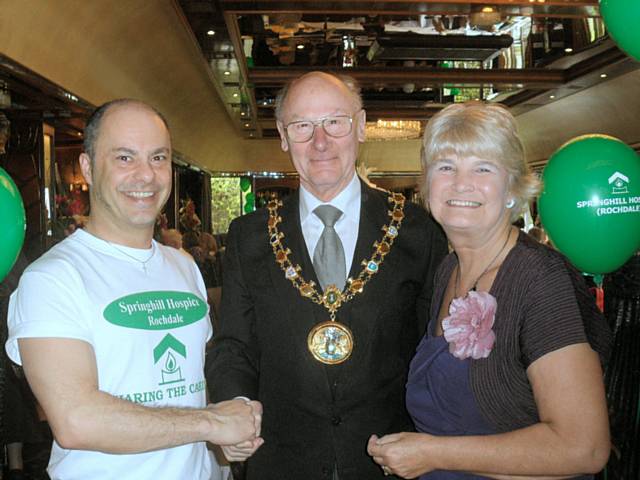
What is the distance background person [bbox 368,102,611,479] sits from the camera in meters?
1.59

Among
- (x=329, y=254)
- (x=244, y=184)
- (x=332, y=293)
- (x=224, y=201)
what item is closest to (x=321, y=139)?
(x=329, y=254)

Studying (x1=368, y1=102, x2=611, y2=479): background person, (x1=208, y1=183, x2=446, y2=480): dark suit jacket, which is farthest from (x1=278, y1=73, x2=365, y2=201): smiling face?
(x1=368, y1=102, x2=611, y2=479): background person

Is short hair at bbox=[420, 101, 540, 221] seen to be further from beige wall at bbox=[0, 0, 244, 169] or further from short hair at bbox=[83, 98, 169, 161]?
beige wall at bbox=[0, 0, 244, 169]

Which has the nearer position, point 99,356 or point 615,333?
point 99,356

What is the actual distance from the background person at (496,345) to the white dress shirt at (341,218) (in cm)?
36

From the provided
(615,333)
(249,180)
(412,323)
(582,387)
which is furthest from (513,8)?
(249,180)

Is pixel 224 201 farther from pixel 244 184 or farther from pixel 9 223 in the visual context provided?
pixel 9 223

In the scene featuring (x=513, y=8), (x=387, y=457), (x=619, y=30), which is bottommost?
(x=387, y=457)

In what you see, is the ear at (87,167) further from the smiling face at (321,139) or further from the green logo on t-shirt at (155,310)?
the smiling face at (321,139)

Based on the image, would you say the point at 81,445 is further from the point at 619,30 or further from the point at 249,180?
the point at 249,180

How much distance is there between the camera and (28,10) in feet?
15.3

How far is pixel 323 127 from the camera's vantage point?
2.27 m

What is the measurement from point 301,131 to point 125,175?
0.59m

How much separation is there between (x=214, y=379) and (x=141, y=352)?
34 cm
